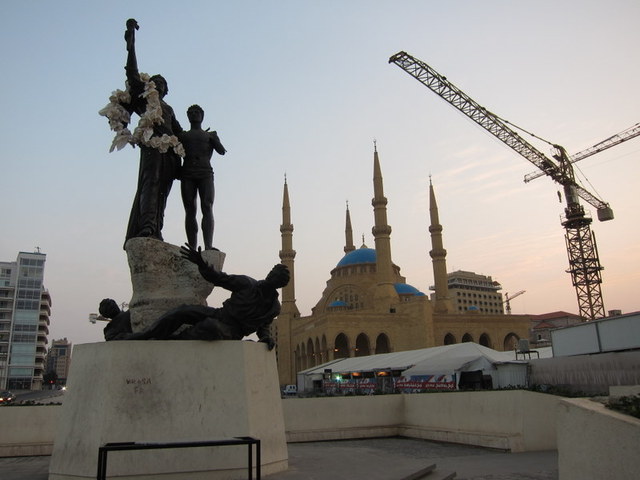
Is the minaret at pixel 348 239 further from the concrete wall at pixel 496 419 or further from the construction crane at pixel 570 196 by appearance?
the concrete wall at pixel 496 419

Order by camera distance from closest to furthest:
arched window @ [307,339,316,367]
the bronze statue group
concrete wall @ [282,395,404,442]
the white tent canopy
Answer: the bronze statue group
concrete wall @ [282,395,404,442]
the white tent canopy
arched window @ [307,339,316,367]

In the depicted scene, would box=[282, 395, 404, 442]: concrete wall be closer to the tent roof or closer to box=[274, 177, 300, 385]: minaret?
the tent roof

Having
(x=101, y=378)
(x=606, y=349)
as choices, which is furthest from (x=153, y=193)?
(x=606, y=349)

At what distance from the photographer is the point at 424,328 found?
150 feet

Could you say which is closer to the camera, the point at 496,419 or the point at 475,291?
the point at 496,419

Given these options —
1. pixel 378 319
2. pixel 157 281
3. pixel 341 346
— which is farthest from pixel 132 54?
pixel 341 346

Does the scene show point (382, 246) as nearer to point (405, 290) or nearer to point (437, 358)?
point (405, 290)

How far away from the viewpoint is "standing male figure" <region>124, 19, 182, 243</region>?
7000mm

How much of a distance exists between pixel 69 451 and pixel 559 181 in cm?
5372

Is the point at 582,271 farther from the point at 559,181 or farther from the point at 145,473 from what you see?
the point at 145,473

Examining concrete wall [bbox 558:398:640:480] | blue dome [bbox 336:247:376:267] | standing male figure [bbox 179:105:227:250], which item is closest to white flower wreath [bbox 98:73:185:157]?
standing male figure [bbox 179:105:227:250]

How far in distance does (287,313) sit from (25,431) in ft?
155

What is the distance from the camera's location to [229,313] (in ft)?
19.8

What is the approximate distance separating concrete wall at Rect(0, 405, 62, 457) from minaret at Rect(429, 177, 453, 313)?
1814 inches
